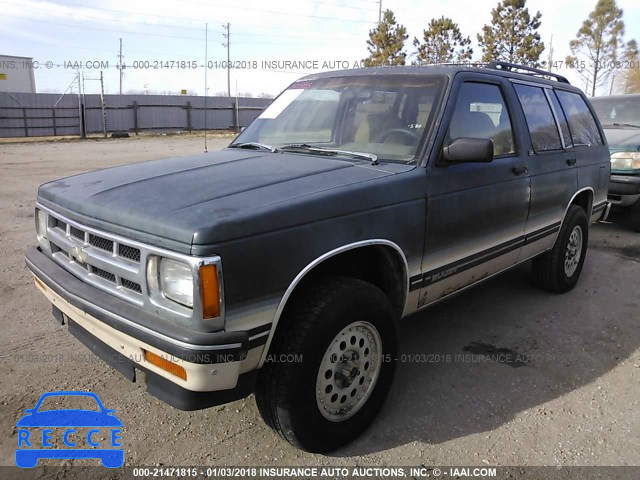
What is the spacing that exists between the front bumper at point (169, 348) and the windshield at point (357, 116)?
1583 millimetres

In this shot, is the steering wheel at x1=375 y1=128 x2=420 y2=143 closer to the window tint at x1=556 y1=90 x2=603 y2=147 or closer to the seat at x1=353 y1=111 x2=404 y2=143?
the seat at x1=353 y1=111 x2=404 y2=143

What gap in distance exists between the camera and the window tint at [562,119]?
4.71 m

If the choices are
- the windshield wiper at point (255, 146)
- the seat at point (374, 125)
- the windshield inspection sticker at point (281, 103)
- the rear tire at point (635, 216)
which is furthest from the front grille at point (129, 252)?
the rear tire at point (635, 216)

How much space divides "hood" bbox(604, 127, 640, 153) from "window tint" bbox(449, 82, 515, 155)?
4793mm

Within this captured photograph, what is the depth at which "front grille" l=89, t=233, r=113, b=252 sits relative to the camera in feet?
8.23

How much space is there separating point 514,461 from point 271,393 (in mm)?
1316

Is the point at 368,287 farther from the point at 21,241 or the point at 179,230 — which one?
the point at 21,241

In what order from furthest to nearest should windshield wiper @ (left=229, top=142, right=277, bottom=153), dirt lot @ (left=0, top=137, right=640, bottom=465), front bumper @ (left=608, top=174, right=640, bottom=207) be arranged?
front bumper @ (left=608, top=174, right=640, bottom=207)
windshield wiper @ (left=229, top=142, right=277, bottom=153)
dirt lot @ (left=0, top=137, right=640, bottom=465)

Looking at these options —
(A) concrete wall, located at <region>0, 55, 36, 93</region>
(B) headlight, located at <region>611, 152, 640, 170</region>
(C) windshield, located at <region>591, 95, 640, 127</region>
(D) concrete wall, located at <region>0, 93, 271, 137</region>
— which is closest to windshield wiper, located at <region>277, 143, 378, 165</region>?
(B) headlight, located at <region>611, 152, 640, 170</region>

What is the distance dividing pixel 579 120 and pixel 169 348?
4.64 meters

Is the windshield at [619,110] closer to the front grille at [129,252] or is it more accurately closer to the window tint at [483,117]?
the window tint at [483,117]

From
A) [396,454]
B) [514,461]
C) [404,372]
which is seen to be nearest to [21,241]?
[404,372]

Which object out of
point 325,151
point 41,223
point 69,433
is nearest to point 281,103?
point 325,151

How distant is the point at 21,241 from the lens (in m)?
6.34
